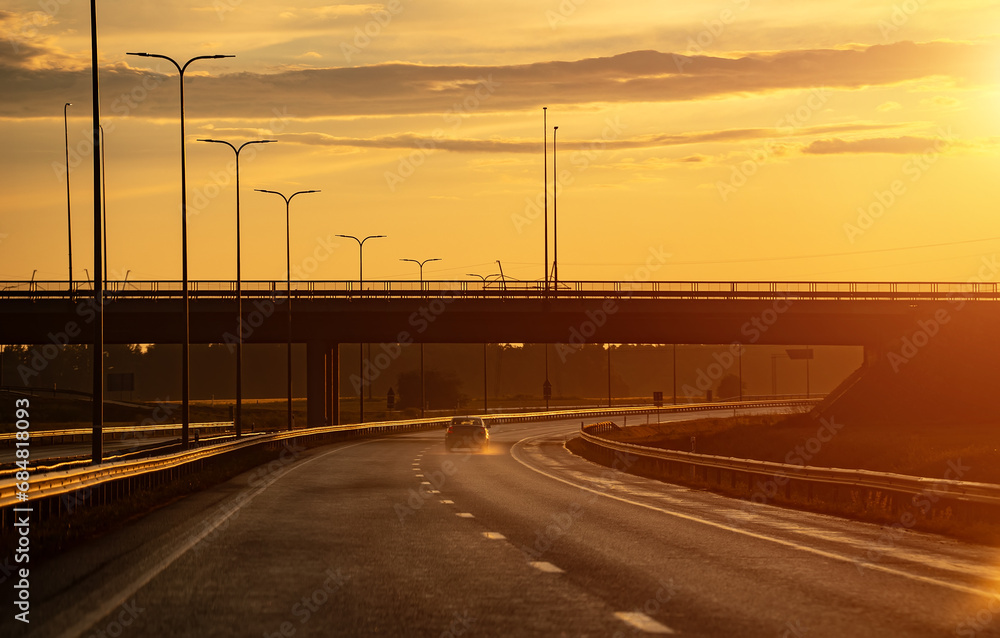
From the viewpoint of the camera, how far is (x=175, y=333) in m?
71.6

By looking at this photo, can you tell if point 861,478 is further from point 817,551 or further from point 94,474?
point 94,474

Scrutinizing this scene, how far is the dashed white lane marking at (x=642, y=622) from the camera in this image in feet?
32.6

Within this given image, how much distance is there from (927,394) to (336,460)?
38236 millimetres

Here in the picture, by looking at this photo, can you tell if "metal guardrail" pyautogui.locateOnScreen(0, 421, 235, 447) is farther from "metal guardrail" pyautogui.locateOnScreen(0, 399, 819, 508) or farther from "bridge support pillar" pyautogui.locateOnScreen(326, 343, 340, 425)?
"metal guardrail" pyautogui.locateOnScreen(0, 399, 819, 508)

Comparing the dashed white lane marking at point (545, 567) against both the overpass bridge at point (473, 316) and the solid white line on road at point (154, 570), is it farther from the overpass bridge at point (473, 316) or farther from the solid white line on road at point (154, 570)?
the overpass bridge at point (473, 316)

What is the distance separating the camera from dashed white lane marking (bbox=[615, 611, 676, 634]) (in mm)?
9938

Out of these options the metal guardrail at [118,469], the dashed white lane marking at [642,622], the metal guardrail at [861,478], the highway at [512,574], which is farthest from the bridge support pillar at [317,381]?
the dashed white lane marking at [642,622]

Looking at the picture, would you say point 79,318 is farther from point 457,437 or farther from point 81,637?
point 81,637

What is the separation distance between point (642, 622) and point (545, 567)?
144 inches

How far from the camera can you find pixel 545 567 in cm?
1391

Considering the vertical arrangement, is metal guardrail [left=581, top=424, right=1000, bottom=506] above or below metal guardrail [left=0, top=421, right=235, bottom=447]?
above

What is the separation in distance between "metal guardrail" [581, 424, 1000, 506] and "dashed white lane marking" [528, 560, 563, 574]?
7.05 m

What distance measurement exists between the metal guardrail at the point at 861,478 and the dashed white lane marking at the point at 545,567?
7054 millimetres

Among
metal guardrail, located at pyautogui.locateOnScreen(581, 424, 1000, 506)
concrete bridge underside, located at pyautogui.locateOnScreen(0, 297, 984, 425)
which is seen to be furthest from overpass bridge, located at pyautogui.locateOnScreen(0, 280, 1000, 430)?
metal guardrail, located at pyautogui.locateOnScreen(581, 424, 1000, 506)
